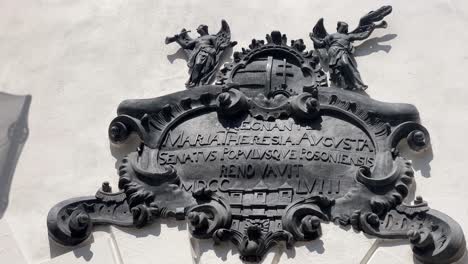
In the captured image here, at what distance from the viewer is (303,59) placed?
251 inches

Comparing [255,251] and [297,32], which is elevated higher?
[297,32]

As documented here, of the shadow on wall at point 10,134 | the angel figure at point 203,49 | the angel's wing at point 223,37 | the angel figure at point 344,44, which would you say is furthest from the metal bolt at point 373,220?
the shadow on wall at point 10,134

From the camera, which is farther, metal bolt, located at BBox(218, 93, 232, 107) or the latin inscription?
metal bolt, located at BBox(218, 93, 232, 107)

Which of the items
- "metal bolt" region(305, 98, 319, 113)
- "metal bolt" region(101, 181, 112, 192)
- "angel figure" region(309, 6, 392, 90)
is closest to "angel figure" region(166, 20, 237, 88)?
"angel figure" region(309, 6, 392, 90)

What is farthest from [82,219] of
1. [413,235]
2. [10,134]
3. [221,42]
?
[413,235]

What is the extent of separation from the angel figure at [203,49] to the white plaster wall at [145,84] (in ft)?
0.38

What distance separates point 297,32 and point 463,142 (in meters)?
1.63

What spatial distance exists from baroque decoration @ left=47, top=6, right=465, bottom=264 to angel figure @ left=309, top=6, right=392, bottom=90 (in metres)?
0.01

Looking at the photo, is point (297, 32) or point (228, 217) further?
point (297, 32)

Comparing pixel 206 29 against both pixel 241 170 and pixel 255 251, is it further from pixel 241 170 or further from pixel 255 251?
pixel 255 251

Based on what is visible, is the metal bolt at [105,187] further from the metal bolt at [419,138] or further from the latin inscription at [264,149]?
the metal bolt at [419,138]

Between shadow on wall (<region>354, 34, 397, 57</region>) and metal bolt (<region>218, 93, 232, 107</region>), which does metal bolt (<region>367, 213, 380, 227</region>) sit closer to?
metal bolt (<region>218, 93, 232, 107</region>)

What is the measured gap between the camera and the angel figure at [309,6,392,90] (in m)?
6.28

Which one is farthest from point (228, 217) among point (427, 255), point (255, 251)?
point (427, 255)
